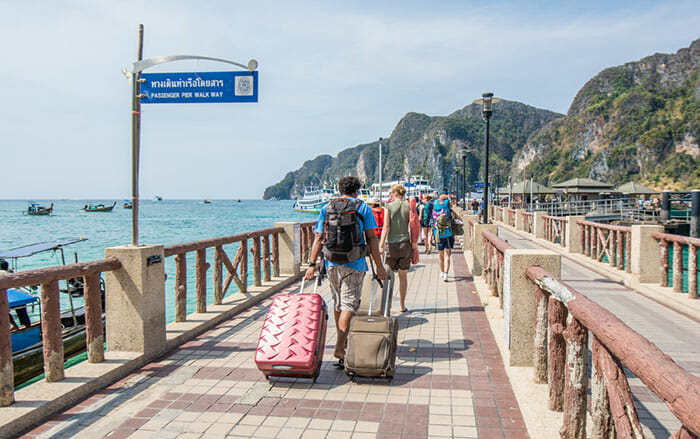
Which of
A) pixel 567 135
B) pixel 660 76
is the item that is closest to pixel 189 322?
pixel 567 135

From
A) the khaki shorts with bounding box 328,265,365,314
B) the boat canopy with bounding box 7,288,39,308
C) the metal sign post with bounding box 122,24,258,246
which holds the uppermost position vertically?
the metal sign post with bounding box 122,24,258,246

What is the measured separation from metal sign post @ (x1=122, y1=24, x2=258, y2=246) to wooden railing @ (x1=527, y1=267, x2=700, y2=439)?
3.81m

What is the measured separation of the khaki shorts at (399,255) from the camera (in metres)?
7.00

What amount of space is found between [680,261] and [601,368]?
22.9ft

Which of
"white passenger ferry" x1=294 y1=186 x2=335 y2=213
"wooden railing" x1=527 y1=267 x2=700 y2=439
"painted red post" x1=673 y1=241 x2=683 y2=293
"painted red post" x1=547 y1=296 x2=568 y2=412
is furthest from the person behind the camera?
"white passenger ferry" x1=294 y1=186 x2=335 y2=213

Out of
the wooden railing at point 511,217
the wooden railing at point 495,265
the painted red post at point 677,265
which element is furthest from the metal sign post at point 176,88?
the wooden railing at point 511,217

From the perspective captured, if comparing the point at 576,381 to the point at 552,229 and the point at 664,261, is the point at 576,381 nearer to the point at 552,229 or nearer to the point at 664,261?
the point at 664,261

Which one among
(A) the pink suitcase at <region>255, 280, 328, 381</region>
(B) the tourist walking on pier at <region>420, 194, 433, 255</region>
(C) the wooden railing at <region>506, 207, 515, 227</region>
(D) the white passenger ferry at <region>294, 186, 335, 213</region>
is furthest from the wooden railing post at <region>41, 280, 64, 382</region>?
(D) the white passenger ferry at <region>294, 186, 335, 213</region>

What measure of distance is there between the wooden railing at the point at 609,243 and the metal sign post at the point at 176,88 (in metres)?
8.58

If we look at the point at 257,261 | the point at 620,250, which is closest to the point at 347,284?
the point at 257,261

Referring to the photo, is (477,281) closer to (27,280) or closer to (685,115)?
(27,280)

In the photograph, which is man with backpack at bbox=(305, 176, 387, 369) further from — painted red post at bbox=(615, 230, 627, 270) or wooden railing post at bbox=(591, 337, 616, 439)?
painted red post at bbox=(615, 230, 627, 270)

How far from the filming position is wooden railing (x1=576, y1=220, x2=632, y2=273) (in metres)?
10.8

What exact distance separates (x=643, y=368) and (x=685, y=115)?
127 metres
